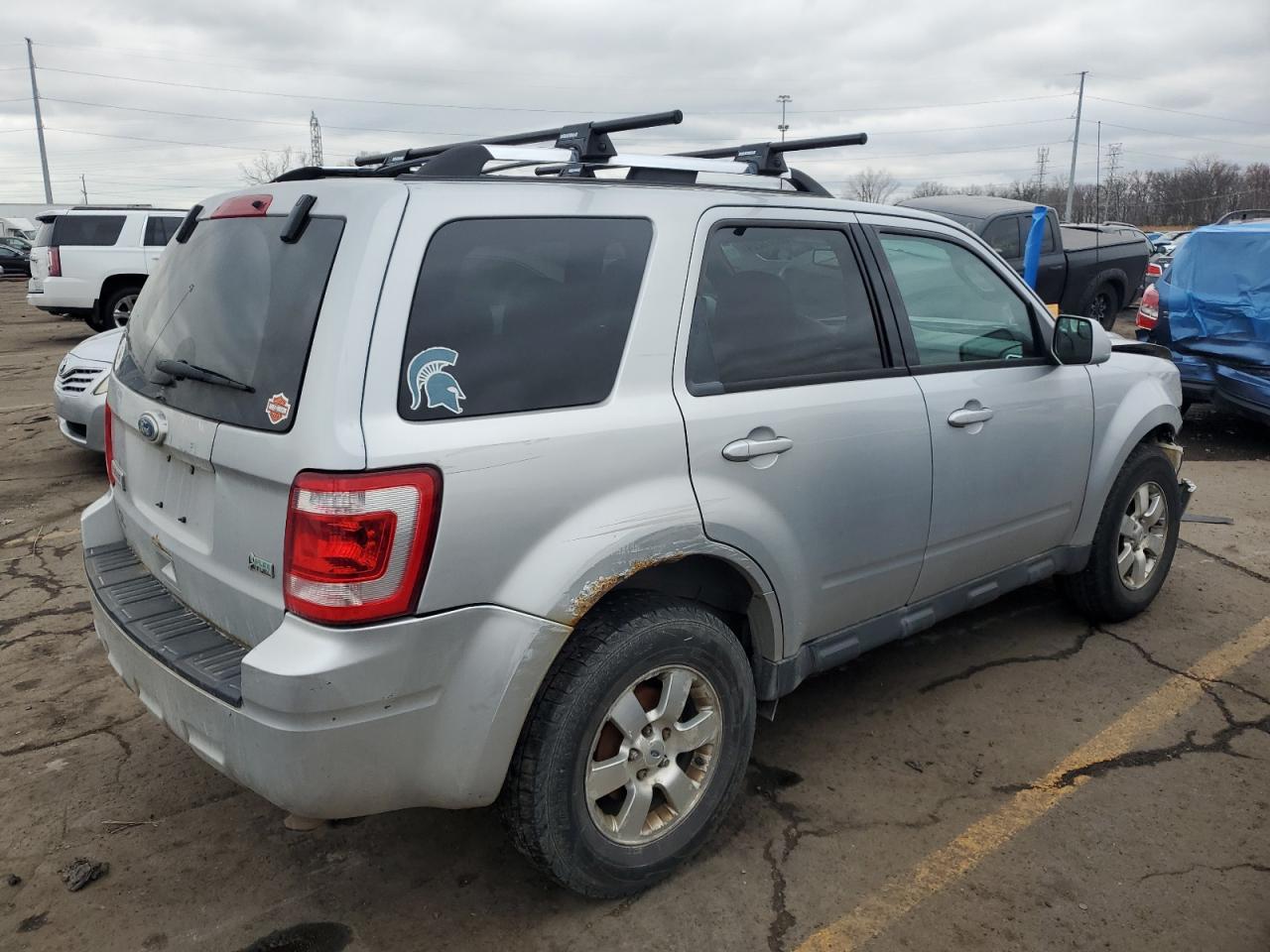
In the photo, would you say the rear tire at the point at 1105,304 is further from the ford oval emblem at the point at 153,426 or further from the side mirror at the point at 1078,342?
the ford oval emblem at the point at 153,426

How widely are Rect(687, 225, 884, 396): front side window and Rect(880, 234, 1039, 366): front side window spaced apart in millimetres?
276

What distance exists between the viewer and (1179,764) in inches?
Result: 132

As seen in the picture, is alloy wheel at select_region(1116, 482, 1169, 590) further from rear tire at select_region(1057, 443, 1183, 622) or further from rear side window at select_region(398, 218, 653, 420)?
rear side window at select_region(398, 218, 653, 420)

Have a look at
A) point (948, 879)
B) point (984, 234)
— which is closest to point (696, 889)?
point (948, 879)

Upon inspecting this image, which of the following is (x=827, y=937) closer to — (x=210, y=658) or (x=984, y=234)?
(x=210, y=658)

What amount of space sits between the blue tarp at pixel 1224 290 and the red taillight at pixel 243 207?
7.44m

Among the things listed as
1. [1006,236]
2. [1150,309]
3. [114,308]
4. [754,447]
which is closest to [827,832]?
[754,447]

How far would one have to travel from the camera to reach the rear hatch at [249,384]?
2.16 metres

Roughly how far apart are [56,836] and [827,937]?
2235 mm

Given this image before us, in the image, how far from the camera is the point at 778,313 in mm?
2980

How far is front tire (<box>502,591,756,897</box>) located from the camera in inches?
94.0

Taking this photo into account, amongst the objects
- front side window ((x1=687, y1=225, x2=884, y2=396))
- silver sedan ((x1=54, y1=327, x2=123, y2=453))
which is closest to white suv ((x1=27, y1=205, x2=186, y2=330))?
silver sedan ((x1=54, y1=327, x2=123, y2=453))

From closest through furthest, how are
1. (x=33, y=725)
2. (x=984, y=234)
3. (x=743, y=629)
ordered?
1. (x=743, y=629)
2. (x=33, y=725)
3. (x=984, y=234)

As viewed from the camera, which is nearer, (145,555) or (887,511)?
(145,555)
